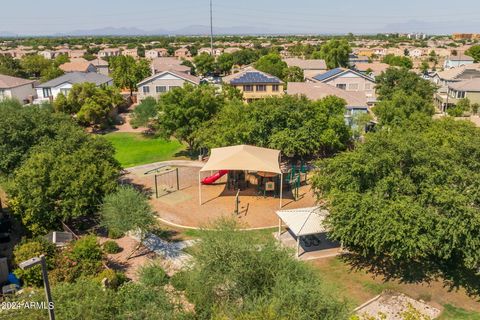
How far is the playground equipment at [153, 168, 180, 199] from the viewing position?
38.1 m

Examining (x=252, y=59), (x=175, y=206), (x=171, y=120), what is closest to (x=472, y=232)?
(x=175, y=206)

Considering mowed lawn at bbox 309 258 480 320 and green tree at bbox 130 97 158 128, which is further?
green tree at bbox 130 97 158 128

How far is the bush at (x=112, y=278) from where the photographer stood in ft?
71.7

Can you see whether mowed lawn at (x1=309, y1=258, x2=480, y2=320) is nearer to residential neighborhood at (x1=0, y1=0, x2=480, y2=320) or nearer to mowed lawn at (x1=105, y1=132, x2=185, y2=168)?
residential neighborhood at (x1=0, y1=0, x2=480, y2=320)

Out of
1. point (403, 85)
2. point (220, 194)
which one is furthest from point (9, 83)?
point (403, 85)

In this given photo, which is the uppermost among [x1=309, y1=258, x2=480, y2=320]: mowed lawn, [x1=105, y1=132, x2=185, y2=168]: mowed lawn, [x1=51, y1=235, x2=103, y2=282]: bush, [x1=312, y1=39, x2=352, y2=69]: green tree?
[x1=312, y1=39, x2=352, y2=69]: green tree

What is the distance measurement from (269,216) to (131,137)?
31728mm

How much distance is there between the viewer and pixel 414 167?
79.1ft

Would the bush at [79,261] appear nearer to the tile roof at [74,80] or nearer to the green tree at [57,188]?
the green tree at [57,188]

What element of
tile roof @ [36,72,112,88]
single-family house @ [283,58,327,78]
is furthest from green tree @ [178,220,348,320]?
single-family house @ [283,58,327,78]

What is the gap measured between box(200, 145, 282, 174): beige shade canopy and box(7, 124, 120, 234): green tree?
8.87 m

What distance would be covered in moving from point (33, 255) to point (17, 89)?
60.0m

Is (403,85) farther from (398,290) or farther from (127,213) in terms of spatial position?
(127,213)

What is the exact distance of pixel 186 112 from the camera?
147 ft
